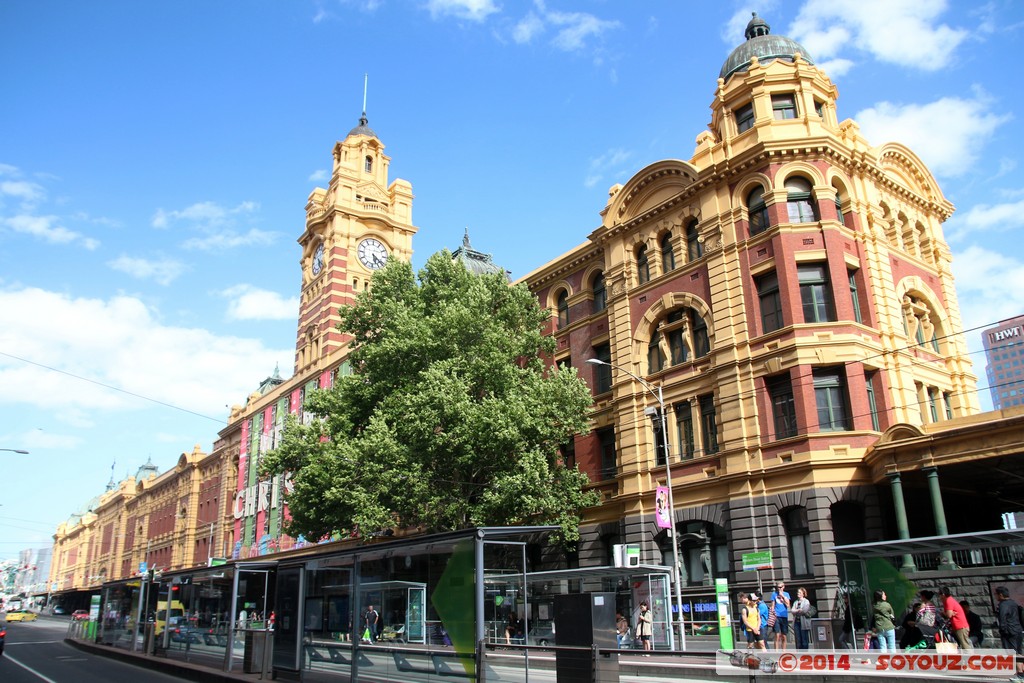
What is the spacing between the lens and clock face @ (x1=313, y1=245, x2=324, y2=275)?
215 ft

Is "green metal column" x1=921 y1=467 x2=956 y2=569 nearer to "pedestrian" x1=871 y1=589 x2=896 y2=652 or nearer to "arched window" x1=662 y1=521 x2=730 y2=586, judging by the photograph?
"pedestrian" x1=871 y1=589 x2=896 y2=652

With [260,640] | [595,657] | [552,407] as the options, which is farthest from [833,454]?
[260,640]

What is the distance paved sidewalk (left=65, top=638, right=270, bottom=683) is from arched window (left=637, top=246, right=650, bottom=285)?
70.0 feet

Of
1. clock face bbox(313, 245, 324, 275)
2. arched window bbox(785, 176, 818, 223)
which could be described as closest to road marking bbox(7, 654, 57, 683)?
arched window bbox(785, 176, 818, 223)

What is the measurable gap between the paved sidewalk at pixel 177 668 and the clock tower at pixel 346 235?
1146 inches

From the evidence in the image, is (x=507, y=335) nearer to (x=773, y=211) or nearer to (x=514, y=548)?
(x=773, y=211)

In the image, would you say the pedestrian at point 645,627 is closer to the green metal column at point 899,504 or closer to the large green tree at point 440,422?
the large green tree at point 440,422

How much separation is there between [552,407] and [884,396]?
1155 centimetres

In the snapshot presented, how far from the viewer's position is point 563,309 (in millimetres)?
38031

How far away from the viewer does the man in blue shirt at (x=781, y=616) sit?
2181cm

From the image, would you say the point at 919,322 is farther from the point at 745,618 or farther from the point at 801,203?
the point at 745,618

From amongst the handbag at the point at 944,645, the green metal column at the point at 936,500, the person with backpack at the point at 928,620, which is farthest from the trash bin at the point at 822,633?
the handbag at the point at 944,645

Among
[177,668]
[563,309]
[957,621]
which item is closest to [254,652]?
[177,668]

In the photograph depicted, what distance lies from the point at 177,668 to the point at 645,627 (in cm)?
1388
